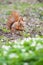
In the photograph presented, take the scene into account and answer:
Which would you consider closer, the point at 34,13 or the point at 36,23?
the point at 36,23

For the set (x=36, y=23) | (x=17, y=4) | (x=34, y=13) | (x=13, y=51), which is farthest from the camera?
(x=17, y=4)

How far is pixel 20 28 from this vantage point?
8445mm

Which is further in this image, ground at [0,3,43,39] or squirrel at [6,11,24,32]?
squirrel at [6,11,24,32]

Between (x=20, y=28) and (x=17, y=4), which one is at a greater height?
(x=17, y=4)

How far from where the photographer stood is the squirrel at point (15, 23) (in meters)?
8.44

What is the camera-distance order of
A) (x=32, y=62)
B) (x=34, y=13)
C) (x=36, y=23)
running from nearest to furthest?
(x=32, y=62) → (x=36, y=23) → (x=34, y=13)

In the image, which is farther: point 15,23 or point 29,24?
point 29,24

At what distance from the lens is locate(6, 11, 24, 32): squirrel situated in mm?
8438

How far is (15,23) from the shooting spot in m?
8.51

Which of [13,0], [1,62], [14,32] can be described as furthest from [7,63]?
[13,0]

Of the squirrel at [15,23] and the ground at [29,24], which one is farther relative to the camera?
the squirrel at [15,23]

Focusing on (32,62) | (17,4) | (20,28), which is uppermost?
(17,4)

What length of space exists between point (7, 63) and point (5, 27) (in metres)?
5.73

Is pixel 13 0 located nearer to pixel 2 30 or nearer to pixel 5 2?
pixel 5 2
